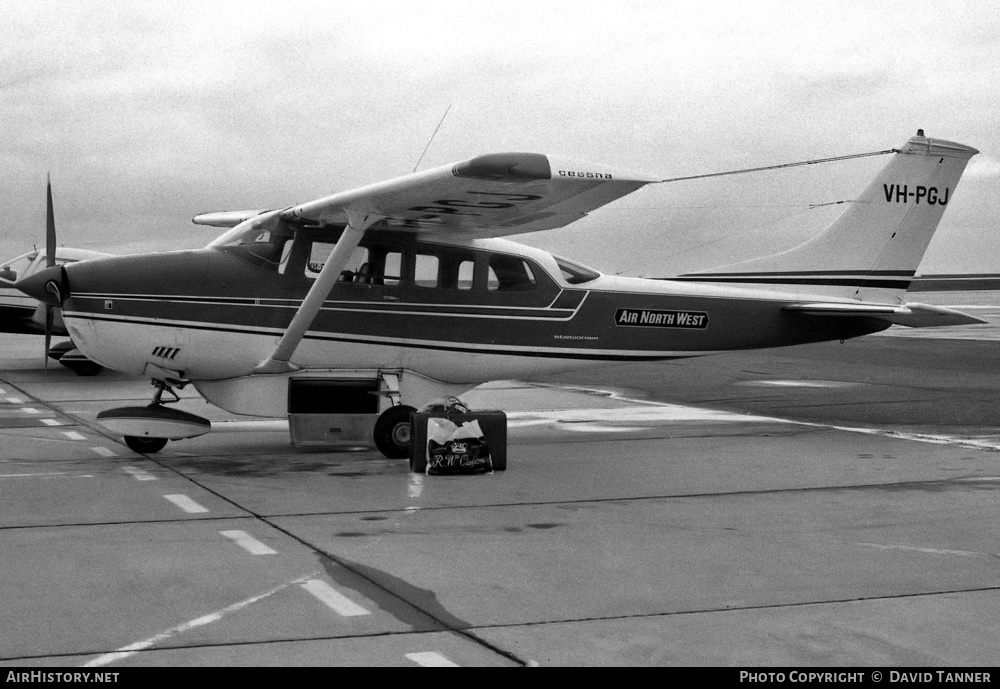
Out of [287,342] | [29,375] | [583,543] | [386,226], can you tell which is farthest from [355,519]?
[29,375]

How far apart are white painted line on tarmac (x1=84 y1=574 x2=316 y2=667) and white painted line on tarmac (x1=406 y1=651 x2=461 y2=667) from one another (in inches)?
37.6

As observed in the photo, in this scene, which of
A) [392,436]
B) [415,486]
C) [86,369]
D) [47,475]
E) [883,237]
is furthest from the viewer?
[86,369]

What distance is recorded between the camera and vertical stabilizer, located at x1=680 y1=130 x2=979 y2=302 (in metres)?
12.0

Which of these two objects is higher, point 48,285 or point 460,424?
point 48,285

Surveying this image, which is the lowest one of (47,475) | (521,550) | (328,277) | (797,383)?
(797,383)

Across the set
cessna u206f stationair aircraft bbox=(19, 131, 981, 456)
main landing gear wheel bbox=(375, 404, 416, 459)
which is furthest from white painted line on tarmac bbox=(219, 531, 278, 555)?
main landing gear wheel bbox=(375, 404, 416, 459)

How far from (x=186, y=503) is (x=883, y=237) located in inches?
320

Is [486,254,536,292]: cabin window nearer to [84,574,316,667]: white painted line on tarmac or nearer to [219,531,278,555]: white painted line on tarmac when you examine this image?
[219,531,278,555]: white painted line on tarmac

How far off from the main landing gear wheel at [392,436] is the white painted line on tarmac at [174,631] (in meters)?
4.28

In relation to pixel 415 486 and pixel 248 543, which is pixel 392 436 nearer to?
pixel 415 486

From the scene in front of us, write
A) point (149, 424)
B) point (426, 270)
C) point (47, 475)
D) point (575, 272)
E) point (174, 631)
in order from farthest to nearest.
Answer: point (575, 272) < point (426, 270) < point (149, 424) < point (47, 475) < point (174, 631)

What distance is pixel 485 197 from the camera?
8.76 m

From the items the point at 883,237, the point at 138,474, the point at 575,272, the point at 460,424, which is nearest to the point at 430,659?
the point at 460,424

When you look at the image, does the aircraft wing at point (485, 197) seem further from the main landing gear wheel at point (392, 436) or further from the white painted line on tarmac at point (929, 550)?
the white painted line on tarmac at point (929, 550)
